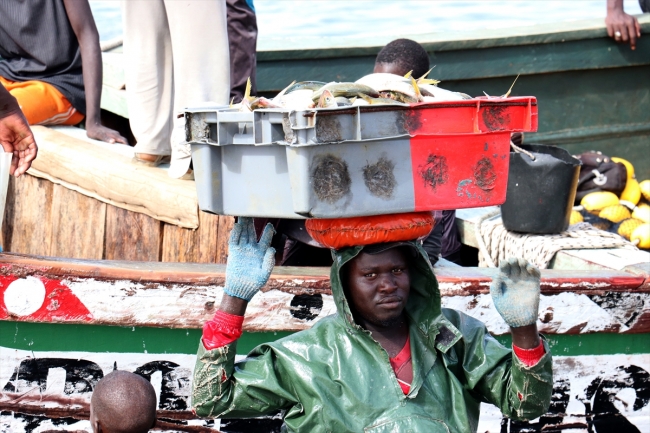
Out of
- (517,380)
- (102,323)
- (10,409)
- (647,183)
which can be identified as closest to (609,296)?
(517,380)

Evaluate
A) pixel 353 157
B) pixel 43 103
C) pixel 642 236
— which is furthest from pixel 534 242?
pixel 43 103

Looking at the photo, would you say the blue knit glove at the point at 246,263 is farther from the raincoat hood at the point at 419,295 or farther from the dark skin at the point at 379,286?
the raincoat hood at the point at 419,295

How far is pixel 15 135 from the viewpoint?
10.7 ft

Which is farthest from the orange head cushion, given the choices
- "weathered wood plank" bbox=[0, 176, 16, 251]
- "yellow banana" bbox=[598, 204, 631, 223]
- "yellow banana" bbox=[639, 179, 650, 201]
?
"yellow banana" bbox=[639, 179, 650, 201]

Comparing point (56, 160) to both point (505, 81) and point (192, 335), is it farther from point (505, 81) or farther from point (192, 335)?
point (505, 81)

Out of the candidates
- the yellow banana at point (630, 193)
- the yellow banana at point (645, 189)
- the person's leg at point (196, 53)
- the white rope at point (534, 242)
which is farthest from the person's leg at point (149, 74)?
the yellow banana at point (645, 189)

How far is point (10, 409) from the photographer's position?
332 centimetres

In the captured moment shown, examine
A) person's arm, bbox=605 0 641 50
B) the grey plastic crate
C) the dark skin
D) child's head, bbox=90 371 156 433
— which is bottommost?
child's head, bbox=90 371 156 433

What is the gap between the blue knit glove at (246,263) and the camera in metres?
2.24

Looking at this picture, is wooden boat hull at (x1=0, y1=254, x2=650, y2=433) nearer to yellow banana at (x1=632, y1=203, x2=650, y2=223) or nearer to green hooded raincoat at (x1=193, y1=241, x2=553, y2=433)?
green hooded raincoat at (x1=193, y1=241, x2=553, y2=433)

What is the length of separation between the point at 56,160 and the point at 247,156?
199 cm

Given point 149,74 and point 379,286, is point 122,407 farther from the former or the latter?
point 149,74

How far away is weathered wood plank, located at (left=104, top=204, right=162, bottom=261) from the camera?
382 centimetres

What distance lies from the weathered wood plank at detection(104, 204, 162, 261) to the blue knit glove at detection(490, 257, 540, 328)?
1.90 m
